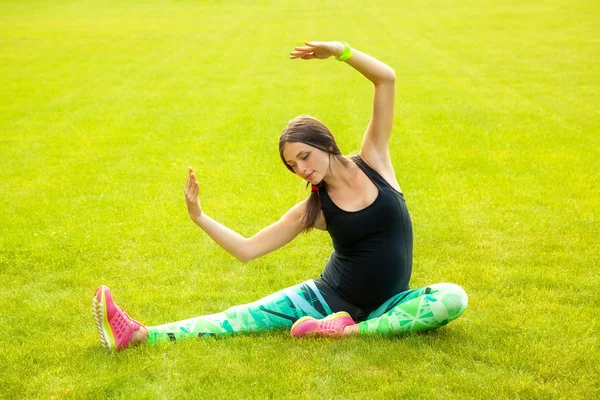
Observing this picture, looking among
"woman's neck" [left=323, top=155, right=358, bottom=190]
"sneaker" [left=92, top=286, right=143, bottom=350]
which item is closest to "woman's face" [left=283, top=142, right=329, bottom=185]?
"woman's neck" [left=323, top=155, right=358, bottom=190]

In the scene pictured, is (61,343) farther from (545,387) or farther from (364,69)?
(545,387)

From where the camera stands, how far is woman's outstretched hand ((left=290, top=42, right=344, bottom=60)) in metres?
4.42

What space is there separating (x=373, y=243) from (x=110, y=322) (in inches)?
62.3

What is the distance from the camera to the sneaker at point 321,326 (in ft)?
15.1

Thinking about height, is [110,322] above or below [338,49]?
below

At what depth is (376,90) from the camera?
4645 mm

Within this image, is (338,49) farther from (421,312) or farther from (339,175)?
(421,312)

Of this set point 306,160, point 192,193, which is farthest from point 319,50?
point 192,193

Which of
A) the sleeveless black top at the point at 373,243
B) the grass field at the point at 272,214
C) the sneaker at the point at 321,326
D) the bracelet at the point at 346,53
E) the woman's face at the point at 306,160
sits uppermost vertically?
the bracelet at the point at 346,53

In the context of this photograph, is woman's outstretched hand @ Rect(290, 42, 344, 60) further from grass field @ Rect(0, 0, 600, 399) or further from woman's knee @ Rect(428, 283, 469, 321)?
grass field @ Rect(0, 0, 600, 399)

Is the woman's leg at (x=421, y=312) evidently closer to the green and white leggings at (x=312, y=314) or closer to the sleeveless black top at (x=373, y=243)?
the green and white leggings at (x=312, y=314)

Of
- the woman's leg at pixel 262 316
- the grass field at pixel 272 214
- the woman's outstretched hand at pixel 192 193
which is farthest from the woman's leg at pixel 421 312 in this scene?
the woman's outstretched hand at pixel 192 193

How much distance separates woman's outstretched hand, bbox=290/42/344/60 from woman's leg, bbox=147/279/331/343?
55.8 inches

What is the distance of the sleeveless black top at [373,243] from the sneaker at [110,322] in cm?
128
